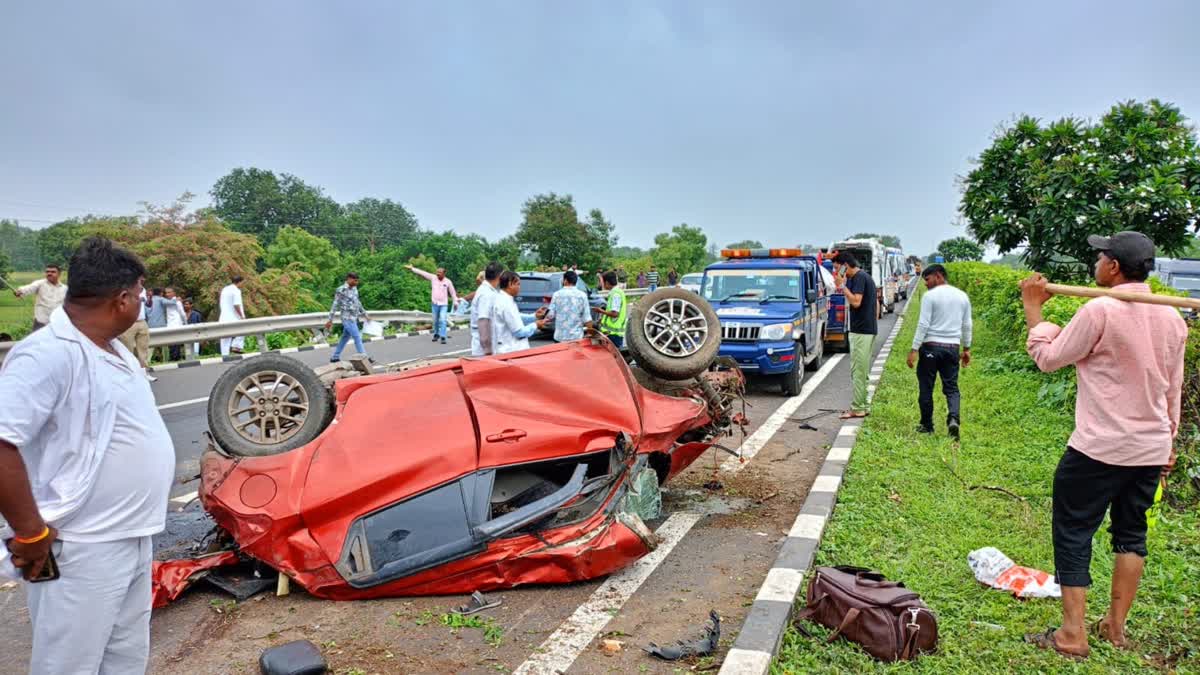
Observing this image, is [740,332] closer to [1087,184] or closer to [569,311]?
[569,311]

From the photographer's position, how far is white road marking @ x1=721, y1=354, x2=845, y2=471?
7168 millimetres

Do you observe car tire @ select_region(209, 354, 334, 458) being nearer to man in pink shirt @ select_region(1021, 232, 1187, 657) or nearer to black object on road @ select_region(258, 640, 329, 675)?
black object on road @ select_region(258, 640, 329, 675)

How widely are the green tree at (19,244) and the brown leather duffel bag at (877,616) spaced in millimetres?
44566

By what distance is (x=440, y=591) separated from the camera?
167 inches

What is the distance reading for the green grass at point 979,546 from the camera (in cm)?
360

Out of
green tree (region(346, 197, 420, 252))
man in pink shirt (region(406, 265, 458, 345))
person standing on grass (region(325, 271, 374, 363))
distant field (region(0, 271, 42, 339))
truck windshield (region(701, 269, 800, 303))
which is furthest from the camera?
green tree (region(346, 197, 420, 252))

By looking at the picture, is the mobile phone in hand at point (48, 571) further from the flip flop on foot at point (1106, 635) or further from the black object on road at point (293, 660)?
the flip flop on foot at point (1106, 635)

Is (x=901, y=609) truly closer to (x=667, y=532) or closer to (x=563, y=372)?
(x=667, y=532)

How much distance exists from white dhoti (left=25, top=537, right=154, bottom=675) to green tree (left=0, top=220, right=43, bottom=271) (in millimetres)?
43987

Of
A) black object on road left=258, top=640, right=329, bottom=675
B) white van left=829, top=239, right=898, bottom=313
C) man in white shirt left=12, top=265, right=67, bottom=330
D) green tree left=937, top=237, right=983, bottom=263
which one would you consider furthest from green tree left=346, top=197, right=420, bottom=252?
black object on road left=258, top=640, right=329, bottom=675

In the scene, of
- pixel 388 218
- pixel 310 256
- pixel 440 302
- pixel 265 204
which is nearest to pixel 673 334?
pixel 440 302

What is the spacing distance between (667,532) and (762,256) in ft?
29.0

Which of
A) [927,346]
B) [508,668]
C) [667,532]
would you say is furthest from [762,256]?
[508,668]

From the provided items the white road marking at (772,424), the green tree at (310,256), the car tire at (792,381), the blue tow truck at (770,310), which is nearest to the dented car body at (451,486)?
the white road marking at (772,424)
